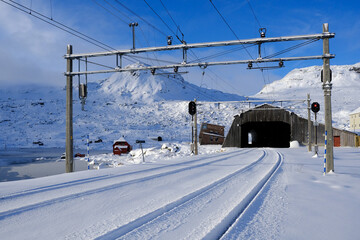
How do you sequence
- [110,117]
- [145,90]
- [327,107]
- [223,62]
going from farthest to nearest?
1. [145,90]
2. [110,117]
3. [223,62]
4. [327,107]

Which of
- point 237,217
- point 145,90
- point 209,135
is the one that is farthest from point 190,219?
point 145,90

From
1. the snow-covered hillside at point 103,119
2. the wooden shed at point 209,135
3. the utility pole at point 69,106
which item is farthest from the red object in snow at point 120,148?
the utility pole at point 69,106

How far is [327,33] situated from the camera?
1134cm

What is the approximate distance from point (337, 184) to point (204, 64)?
318 inches

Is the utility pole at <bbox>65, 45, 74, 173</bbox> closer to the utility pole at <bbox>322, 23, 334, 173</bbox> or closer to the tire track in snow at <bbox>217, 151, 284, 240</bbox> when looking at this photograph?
the tire track in snow at <bbox>217, 151, 284, 240</bbox>

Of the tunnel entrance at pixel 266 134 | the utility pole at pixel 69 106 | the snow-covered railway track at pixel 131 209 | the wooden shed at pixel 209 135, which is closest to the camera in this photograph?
the snow-covered railway track at pixel 131 209

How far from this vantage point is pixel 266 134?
5800 cm

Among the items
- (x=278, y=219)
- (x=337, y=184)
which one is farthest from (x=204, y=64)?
(x=278, y=219)

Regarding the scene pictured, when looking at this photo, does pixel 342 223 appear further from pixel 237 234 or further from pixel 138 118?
pixel 138 118

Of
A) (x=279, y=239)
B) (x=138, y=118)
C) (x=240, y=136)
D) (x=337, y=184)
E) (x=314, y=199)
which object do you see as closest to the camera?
(x=279, y=239)

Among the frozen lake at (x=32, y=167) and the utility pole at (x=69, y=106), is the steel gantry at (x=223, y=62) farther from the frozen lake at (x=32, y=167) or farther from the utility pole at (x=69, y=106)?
the frozen lake at (x=32, y=167)

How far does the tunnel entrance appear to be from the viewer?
4716 cm

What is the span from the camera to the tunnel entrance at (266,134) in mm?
47156

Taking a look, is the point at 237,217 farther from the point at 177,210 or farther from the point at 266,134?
the point at 266,134
